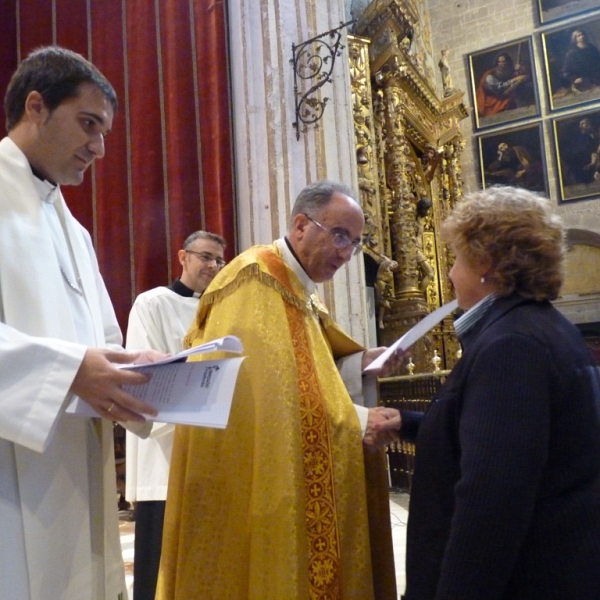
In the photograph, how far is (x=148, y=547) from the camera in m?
2.96

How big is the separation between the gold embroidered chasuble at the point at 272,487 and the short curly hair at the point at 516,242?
63 cm

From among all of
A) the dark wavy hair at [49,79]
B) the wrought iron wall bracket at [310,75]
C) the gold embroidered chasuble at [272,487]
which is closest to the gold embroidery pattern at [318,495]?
the gold embroidered chasuble at [272,487]

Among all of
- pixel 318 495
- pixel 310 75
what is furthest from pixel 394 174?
pixel 318 495

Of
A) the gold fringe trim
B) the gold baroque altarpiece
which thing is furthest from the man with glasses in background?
the gold baroque altarpiece

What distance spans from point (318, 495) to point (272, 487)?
156mm

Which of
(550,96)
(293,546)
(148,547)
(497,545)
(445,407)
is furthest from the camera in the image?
(550,96)

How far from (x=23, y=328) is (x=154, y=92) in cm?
442

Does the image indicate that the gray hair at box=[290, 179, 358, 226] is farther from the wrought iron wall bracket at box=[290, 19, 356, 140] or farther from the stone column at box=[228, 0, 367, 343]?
the wrought iron wall bracket at box=[290, 19, 356, 140]

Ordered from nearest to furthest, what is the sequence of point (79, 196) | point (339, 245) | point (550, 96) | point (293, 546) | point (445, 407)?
1. point (445, 407)
2. point (293, 546)
3. point (339, 245)
4. point (79, 196)
5. point (550, 96)

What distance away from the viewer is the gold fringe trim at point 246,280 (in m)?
2.01

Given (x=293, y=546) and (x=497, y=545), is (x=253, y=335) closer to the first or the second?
(x=293, y=546)

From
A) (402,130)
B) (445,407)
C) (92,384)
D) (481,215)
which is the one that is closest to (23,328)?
(92,384)

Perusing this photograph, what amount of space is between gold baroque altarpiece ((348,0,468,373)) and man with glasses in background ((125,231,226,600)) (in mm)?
3810

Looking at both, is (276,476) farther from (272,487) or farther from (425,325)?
(425,325)
